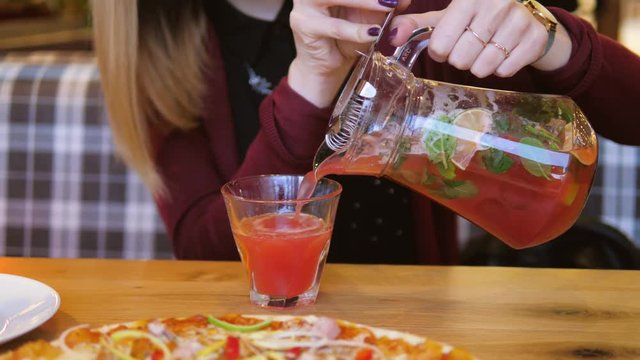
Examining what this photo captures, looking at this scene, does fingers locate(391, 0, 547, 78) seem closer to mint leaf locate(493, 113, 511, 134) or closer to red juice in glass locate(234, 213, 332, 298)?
mint leaf locate(493, 113, 511, 134)

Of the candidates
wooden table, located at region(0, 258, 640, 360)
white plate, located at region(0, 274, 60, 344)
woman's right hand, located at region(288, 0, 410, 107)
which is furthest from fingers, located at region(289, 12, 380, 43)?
white plate, located at region(0, 274, 60, 344)

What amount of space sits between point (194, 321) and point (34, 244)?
103 cm

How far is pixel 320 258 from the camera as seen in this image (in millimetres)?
911

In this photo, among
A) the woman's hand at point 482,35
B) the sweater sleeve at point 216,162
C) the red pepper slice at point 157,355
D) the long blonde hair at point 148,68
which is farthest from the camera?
the long blonde hair at point 148,68

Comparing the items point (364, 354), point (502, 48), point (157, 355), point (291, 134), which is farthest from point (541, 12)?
point (157, 355)

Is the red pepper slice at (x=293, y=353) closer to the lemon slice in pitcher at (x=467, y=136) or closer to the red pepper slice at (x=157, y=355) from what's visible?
the red pepper slice at (x=157, y=355)

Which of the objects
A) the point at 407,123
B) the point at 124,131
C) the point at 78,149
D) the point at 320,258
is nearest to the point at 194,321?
the point at 320,258

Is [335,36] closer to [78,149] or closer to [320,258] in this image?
[320,258]

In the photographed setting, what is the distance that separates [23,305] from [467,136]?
1.57ft

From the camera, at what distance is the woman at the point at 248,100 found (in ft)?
3.59

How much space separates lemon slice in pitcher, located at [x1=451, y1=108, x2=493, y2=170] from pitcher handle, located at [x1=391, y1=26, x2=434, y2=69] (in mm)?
81

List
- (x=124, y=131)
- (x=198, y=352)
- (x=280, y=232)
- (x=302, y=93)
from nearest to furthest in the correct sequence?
1. (x=198, y=352)
2. (x=280, y=232)
3. (x=302, y=93)
4. (x=124, y=131)

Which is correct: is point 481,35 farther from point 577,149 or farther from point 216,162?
point 216,162

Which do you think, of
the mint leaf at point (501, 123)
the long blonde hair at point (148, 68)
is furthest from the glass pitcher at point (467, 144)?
the long blonde hair at point (148, 68)
